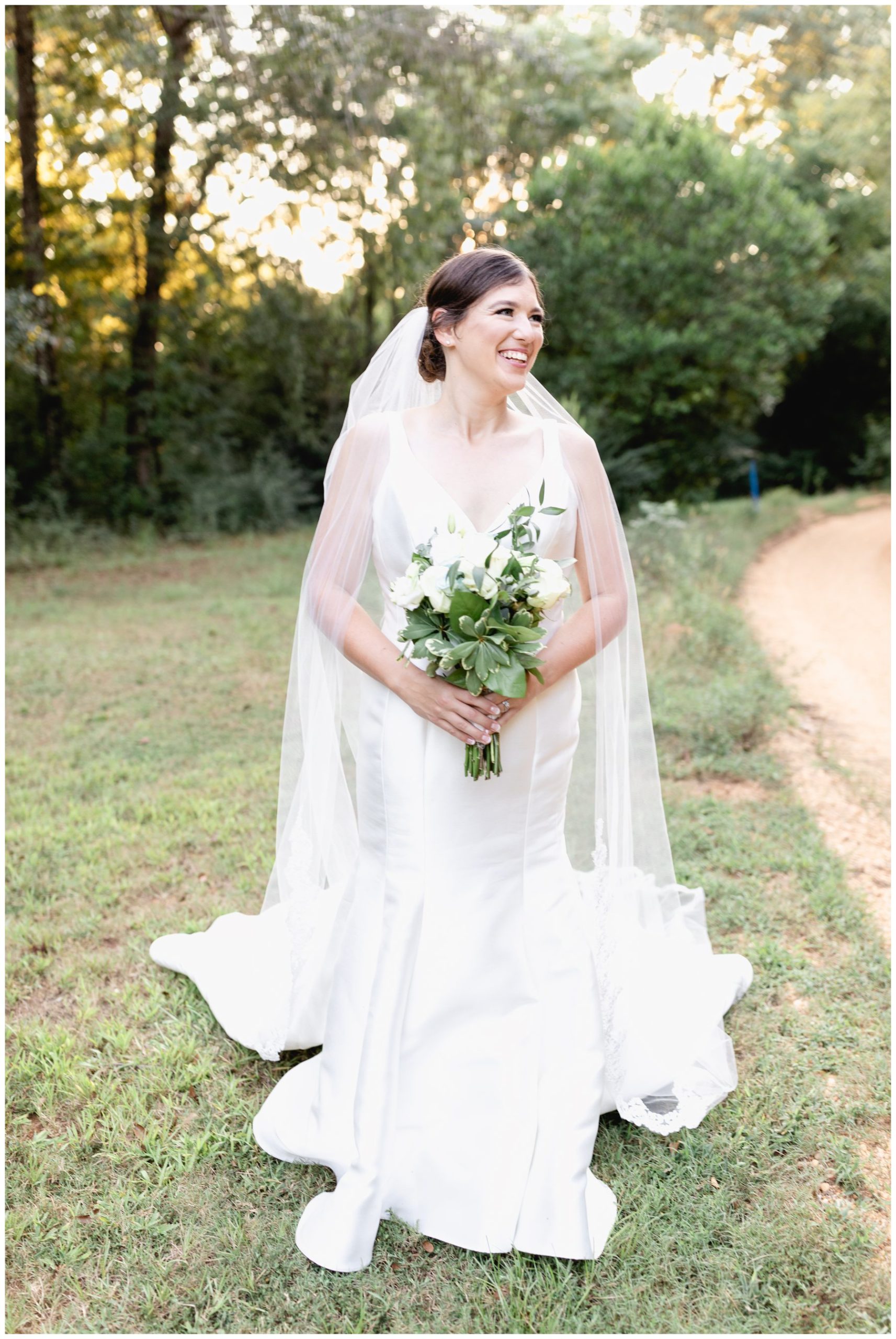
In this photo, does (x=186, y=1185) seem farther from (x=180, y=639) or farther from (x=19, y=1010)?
(x=180, y=639)

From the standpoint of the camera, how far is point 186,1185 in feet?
9.34

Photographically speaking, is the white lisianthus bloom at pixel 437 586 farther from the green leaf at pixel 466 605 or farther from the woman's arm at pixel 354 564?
the woman's arm at pixel 354 564

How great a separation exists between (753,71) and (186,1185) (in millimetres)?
30203

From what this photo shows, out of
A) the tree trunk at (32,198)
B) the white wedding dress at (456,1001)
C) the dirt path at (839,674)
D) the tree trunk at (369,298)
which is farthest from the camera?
the tree trunk at (369,298)

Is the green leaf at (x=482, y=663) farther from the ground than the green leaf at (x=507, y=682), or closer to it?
farther from the ground

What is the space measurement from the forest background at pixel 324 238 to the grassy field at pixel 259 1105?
8.97 m

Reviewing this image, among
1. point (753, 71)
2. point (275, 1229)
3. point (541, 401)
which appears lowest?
point (275, 1229)

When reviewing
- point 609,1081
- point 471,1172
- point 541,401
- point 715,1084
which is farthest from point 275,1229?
point 541,401

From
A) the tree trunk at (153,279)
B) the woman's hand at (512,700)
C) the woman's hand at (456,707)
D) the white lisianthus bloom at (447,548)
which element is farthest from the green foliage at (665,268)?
the white lisianthus bloom at (447,548)

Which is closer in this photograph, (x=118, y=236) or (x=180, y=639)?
(x=180, y=639)

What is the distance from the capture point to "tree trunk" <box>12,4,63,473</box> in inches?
531

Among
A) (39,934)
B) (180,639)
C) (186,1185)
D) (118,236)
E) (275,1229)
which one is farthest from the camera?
(118,236)

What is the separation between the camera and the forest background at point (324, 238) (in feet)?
46.3

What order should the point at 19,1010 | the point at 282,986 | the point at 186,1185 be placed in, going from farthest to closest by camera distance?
1. the point at 19,1010
2. the point at 282,986
3. the point at 186,1185
